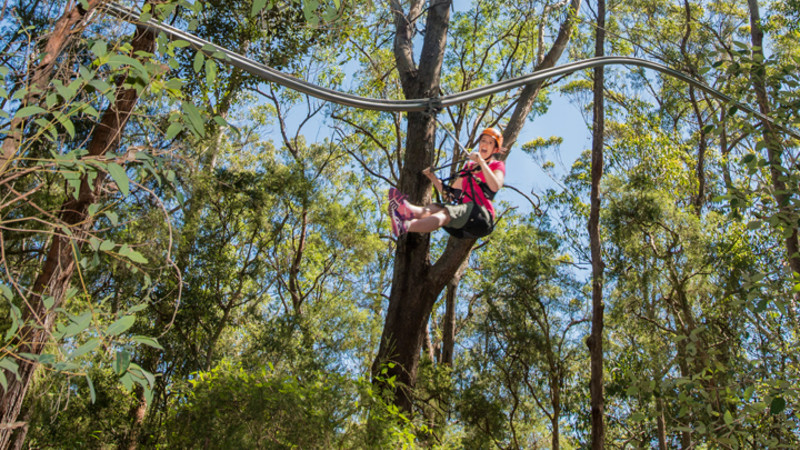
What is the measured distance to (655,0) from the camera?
11781 millimetres

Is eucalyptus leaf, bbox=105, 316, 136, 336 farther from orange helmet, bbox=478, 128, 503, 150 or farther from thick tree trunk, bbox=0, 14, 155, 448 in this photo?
orange helmet, bbox=478, 128, 503, 150

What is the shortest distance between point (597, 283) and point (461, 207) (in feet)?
12.0

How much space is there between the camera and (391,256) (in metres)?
14.1

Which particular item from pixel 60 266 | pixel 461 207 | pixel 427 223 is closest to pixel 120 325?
pixel 427 223

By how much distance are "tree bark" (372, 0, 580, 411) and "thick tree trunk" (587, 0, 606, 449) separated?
1.69m

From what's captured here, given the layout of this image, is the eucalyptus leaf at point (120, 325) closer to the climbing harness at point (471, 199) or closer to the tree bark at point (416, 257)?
the climbing harness at point (471, 199)

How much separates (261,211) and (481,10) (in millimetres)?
4976

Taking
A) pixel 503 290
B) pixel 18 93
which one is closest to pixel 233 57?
pixel 18 93

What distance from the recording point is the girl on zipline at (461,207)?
3.63m

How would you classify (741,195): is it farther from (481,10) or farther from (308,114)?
(308,114)

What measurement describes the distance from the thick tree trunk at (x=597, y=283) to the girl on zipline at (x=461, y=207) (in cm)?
327

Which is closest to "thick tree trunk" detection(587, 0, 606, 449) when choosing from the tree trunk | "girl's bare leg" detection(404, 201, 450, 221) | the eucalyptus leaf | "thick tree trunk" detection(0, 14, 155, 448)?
the tree trunk

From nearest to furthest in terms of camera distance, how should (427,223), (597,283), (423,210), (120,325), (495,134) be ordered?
(120,325)
(427,223)
(423,210)
(495,134)
(597,283)

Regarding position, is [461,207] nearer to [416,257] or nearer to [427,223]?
[427,223]
